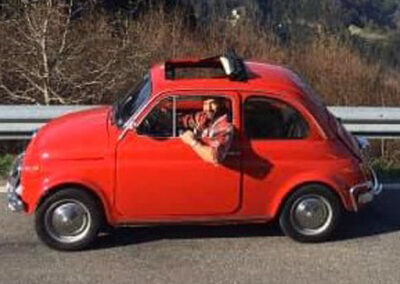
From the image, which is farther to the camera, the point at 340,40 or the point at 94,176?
the point at 340,40

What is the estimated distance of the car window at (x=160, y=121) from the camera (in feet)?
24.4

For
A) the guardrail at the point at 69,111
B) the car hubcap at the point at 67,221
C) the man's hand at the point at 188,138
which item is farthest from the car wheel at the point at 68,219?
the guardrail at the point at 69,111

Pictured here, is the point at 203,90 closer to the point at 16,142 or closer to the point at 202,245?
the point at 202,245

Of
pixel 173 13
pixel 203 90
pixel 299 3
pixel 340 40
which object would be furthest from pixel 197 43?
pixel 203 90

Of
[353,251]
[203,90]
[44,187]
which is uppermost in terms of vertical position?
[203,90]

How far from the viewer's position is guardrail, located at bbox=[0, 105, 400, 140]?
9.66 m

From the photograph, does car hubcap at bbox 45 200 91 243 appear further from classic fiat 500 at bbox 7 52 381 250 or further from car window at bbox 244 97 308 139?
car window at bbox 244 97 308 139

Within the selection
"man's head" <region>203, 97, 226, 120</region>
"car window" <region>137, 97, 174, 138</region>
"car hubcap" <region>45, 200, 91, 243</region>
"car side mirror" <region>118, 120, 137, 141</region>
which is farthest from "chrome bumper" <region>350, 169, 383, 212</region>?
"car hubcap" <region>45, 200, 91, 243</region>

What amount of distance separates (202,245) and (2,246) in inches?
60.7

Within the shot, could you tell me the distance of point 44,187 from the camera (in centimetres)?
728

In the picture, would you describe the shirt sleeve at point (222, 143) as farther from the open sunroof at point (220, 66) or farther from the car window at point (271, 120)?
the open sunroof at point (220, 66)

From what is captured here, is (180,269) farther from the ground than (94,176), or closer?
closer

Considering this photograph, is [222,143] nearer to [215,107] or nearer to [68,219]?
[215,107]

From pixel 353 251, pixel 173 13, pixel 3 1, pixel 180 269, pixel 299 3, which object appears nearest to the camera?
pixel 180 269
